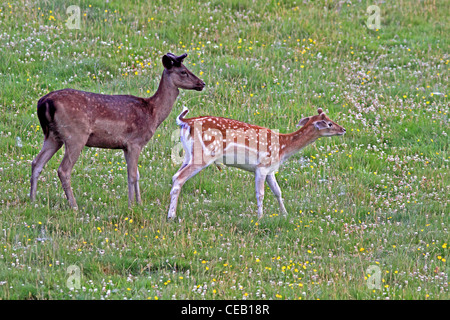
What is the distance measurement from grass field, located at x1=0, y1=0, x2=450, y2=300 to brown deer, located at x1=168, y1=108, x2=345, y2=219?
0.47 metres

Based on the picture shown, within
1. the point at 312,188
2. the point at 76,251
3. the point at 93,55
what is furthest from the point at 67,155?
the point at 93,55

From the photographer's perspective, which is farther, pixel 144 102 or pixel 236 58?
pixel 236 58

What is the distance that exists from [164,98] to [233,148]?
134cm

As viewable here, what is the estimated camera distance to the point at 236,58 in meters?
16.4

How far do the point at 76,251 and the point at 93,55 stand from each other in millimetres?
7599

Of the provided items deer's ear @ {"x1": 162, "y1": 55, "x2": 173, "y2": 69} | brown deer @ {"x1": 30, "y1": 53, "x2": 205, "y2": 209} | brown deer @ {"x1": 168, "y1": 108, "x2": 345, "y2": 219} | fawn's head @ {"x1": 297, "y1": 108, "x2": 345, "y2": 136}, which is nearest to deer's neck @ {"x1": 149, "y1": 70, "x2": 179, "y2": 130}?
brown deer @ {"x1": 30, "y1": 53, "x2": 205, "y2": 209}

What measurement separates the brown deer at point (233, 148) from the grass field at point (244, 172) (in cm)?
47

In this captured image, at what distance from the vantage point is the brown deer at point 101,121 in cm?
1041

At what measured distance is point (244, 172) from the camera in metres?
12.9

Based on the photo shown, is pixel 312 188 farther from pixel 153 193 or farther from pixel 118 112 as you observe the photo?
pixel 118 112

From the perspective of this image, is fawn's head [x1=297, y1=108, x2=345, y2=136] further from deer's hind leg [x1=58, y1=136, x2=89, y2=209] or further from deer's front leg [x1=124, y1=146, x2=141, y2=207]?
deer's hind leg [x1=58, y1=136, x2=89, y2=209]
